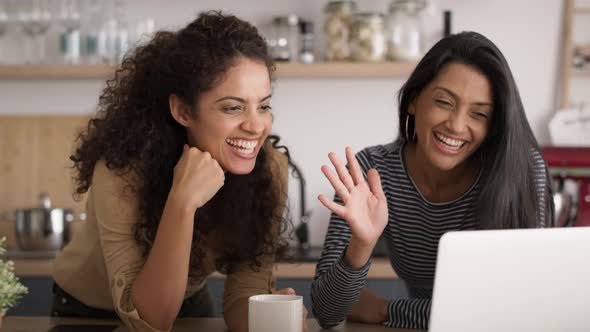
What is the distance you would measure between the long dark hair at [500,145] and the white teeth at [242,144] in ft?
1.34

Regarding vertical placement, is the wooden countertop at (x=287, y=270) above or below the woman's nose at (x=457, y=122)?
below

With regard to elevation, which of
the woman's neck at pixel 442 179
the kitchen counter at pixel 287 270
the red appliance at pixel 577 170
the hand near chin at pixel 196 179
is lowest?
the kitchen counter at pixel 287 270

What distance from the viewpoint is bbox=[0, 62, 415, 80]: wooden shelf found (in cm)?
312

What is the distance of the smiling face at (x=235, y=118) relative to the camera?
1532 mm

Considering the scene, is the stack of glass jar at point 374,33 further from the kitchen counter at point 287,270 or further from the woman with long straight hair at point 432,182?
the woman with long straight hair at point 432,182

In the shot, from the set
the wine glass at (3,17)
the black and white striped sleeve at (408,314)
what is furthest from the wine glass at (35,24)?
the black and white striped sleeve at (408,314)

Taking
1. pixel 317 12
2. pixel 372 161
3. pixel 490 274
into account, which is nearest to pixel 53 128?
pixel 317 12

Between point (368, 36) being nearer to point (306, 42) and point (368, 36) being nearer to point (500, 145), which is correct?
point (306, 42)

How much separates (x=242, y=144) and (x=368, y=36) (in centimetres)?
168

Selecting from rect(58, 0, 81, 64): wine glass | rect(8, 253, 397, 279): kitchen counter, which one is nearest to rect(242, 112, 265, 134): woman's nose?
rect(8, 253, 397, 279): kitchen counter

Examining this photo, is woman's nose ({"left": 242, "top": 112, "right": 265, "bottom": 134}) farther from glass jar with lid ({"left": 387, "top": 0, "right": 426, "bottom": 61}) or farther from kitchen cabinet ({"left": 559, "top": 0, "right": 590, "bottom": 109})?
kitchen cabinet ({"left": 559, "top": 0, "right": 590, "bottom": 109})

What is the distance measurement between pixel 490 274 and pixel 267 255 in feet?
2.41

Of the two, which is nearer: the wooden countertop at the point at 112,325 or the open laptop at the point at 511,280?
the open laptop at the point at 511,280

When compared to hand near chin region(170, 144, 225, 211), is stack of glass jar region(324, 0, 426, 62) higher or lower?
higher
